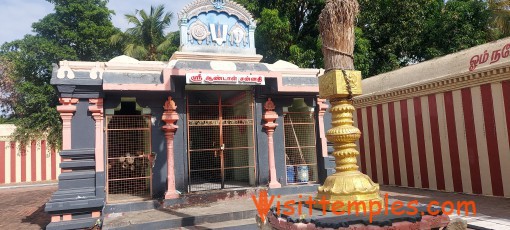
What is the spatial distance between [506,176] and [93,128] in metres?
9.55

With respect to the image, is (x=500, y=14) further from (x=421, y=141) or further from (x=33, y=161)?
(x=33, y=161)

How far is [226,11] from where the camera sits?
9719mm

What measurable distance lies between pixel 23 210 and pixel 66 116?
488cm

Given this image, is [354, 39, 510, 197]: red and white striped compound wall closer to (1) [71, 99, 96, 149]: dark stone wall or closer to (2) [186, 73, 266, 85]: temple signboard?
(2) [186, 73, 266, 85]: temple signboard

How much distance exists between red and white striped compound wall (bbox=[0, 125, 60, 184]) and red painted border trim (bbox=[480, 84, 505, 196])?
752 inches

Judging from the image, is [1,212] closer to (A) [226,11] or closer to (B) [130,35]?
(A) [226,11]

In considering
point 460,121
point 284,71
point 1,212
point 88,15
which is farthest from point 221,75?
point 88,15

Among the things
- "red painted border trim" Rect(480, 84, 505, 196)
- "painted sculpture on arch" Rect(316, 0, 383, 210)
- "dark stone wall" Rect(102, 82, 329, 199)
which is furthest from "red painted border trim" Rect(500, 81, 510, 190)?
"painted sculpture on arch" Rect(316, 0, 383, 210)

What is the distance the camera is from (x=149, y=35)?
22.0m

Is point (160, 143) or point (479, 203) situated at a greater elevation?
point (160, 143)

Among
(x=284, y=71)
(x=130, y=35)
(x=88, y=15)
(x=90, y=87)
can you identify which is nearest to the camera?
(x=90, y=87)

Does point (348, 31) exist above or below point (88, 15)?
below

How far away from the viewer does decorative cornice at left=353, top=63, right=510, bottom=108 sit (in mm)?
8477

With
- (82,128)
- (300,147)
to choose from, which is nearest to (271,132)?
(300,147)
